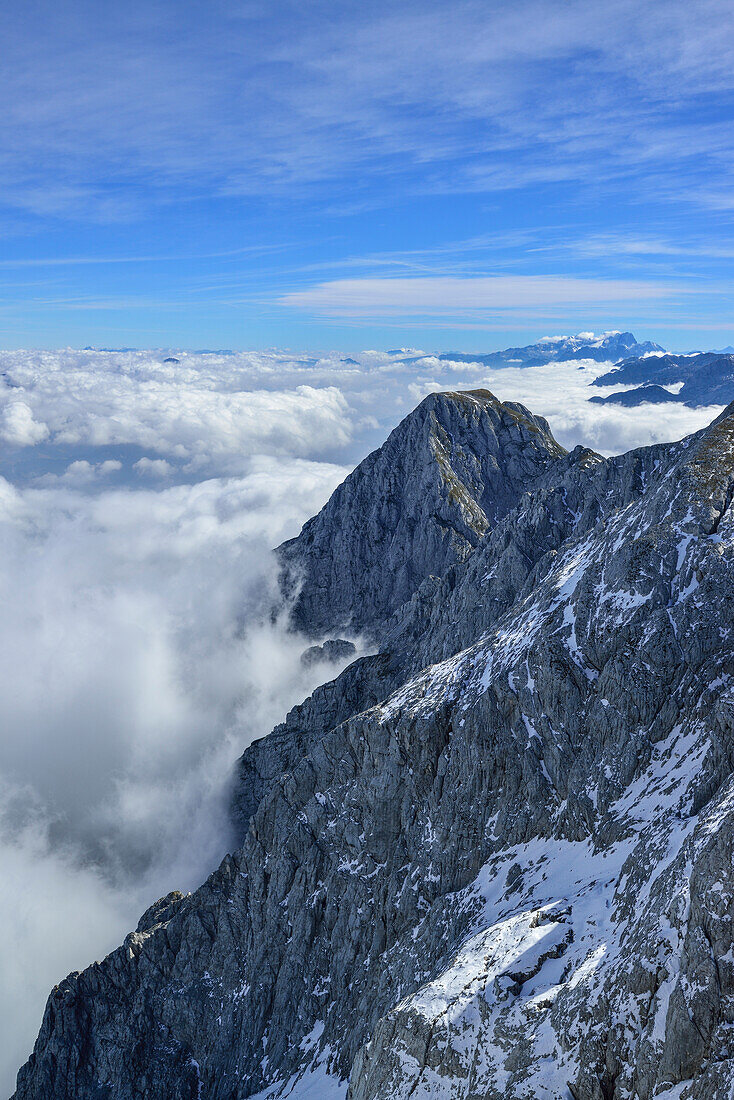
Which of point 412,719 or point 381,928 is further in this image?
point 412,719

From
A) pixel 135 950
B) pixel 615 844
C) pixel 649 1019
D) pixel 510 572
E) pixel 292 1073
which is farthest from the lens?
pixel 510 572

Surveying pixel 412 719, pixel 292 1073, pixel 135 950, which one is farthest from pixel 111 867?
pixel 412 719

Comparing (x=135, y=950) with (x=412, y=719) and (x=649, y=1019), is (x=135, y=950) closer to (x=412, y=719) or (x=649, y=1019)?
(x=412, y=719)

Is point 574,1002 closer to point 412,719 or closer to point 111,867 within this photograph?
point 412,719

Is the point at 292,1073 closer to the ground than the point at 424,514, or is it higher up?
closer to the ground

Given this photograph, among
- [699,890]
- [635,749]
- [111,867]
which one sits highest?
[111,867]

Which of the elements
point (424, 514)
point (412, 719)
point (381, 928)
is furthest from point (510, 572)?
Result: point (424, 514)

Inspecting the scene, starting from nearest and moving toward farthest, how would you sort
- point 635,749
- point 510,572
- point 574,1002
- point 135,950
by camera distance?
point 574,1002, point 635,749, point 135,950, point 510,572
